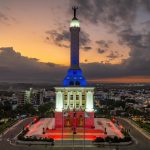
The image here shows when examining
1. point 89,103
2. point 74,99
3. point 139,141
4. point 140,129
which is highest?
point 74,99

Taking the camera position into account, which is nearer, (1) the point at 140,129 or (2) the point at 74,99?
(1) the point at 140,129

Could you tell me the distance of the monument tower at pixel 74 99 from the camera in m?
72.7

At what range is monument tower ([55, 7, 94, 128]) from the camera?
238ft

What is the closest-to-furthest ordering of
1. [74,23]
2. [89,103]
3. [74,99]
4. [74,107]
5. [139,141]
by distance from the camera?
1. [139,141]
2. [74,107]
3. [89,103]
4. [74,99]
5. [74,23]

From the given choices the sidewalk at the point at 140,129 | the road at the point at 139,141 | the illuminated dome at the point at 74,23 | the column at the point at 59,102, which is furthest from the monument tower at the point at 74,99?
the sidewalk at the point at 140,129

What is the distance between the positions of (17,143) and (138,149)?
713 inches

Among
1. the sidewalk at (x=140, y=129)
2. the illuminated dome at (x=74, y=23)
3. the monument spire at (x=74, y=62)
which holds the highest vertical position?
the illuminated dome at (x=74, y=23)

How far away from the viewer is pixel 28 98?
6132 inches

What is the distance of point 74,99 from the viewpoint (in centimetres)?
7394

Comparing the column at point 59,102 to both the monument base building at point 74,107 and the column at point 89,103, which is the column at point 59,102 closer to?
the monument base building at point 74,107

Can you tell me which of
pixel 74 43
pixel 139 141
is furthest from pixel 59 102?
pixel 139 141

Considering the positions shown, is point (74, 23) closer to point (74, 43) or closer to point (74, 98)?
point (74, 43)

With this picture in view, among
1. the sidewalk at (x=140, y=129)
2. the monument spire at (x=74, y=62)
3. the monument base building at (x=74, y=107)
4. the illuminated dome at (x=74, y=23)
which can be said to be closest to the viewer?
the sidewalk at (x=140, y=129)

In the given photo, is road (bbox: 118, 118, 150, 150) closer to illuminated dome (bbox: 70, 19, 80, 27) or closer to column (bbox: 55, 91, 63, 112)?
column (bbox: 55, 91, 63, 112)
